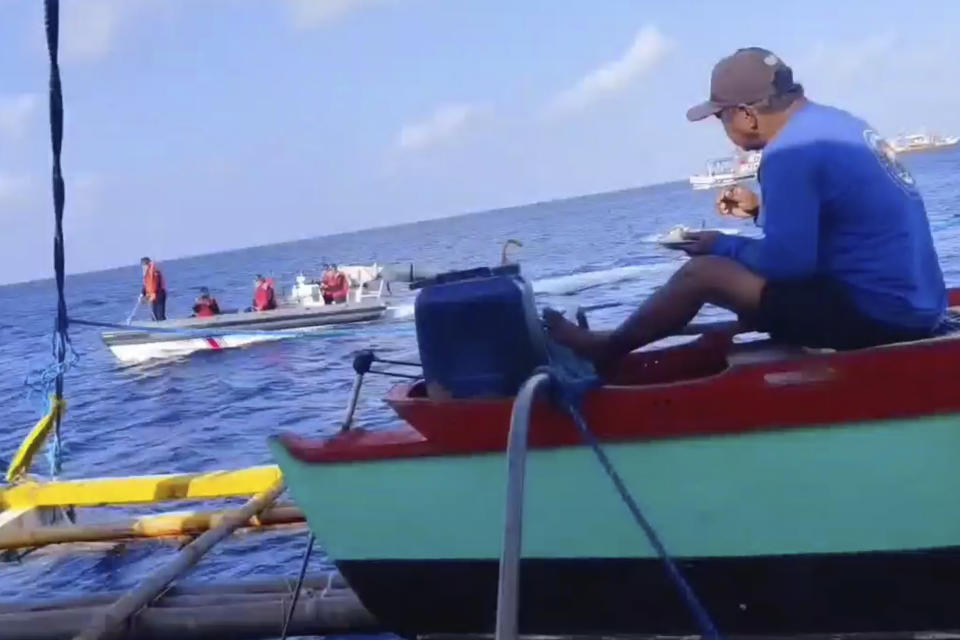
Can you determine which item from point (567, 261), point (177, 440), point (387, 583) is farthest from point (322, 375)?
point (567, 261)

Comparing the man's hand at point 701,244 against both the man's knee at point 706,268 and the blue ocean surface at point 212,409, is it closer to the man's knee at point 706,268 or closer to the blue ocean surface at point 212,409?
the man's knee at point 706,268

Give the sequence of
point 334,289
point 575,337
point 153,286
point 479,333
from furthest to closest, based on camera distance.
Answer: point 153,286, point 334,289, point 575,337, point 479,333

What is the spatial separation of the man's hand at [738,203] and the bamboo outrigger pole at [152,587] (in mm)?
3027

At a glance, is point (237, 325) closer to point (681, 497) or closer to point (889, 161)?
point (681, 497)

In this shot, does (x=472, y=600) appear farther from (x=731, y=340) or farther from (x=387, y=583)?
(x=731, y=340)

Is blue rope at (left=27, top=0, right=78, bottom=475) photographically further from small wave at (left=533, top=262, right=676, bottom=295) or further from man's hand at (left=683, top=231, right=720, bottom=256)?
small wave at (left=533, top=262, right=676, bottom=295)

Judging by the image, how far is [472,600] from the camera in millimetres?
4215

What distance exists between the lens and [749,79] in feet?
12.2

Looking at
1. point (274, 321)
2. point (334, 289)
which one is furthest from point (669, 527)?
point (334, 289)

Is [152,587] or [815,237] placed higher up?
[815,237]

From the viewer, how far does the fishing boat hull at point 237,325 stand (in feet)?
79.8

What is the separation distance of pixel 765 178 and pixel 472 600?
192cm

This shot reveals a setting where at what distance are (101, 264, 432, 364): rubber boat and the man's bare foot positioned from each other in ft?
60.8

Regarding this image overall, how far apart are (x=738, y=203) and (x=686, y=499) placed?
4.71 feet
